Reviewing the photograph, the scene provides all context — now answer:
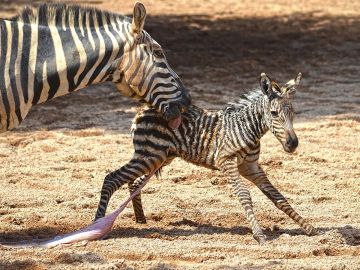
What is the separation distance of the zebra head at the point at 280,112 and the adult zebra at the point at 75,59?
76cm

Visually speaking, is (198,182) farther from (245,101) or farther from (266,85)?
(266,85)

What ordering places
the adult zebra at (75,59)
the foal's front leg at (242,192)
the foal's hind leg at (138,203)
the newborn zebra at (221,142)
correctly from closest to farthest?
the adult zebra at (75,59) < the foal's front leg at (242,192) < the newborn zebra at (221,142) < the foal's hind leg at (138,203)

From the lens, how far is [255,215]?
8.96 meters

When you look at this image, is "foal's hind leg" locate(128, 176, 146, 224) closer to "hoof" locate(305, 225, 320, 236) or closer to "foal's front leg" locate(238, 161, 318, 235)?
"foal's front leg" locate(238, 161, 318, 235)

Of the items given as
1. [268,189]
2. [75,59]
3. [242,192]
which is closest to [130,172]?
[242,192]

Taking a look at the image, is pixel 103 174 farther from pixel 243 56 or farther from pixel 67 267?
pixel 243 56

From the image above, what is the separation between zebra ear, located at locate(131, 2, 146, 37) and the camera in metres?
7.97

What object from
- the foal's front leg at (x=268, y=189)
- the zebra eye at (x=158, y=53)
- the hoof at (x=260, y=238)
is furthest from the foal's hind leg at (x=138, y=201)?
the hoof at (x=260, y=238)

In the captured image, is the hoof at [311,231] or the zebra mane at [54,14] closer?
the zebra mane at [54,14]

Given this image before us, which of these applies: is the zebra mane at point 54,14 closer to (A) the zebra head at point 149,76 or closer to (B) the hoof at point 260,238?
(A) the zebra head at point 149,76

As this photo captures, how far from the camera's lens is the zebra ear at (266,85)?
827cm

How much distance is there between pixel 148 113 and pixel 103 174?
1944 mm

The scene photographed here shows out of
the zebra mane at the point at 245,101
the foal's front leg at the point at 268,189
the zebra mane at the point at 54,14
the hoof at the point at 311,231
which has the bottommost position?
the hoof at the point at 311,231

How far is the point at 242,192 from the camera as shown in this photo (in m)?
8.32
